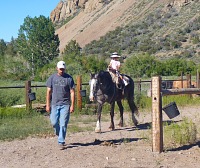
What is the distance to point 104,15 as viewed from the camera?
355 ft

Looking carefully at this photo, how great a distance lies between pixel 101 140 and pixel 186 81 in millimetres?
13488

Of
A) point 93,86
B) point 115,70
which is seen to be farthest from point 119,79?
point 93,86

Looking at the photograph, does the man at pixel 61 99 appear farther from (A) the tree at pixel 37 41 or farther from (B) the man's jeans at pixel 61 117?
(A) the tree at pixel 37 41

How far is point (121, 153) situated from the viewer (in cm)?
923

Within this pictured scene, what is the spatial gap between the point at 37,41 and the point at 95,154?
59418mm

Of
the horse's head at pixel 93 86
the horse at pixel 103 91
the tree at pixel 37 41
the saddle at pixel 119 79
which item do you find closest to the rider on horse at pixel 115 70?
the saddle at pixel 119 79

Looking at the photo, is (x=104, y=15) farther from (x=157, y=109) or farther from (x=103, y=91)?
(x=157, y=109)

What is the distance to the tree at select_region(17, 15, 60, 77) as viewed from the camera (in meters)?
66.2

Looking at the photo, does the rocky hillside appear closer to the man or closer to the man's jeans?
the man

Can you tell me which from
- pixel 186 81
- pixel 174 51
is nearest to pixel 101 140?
pixel 186 81

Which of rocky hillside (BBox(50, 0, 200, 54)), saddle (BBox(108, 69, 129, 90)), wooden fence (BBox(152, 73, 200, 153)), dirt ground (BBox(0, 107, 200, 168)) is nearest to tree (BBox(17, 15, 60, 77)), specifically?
rocky hillside (BBox(50, 0, 200, 54))

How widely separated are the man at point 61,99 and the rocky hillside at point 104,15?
191 ft

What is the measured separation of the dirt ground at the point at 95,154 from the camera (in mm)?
8406

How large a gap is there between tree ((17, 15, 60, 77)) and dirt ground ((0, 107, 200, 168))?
5517cm
